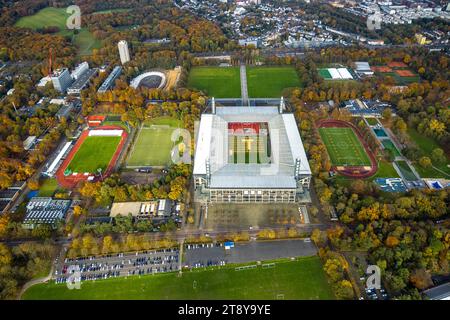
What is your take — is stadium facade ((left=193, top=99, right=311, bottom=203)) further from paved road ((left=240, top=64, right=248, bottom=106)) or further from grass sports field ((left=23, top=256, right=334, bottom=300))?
grass sports field ((left=23, top=256, right=334, bottom=300))

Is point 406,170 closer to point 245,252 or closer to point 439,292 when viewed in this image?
point 439,292

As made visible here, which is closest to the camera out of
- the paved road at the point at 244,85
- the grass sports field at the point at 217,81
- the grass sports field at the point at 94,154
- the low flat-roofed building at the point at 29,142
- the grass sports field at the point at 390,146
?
the grass sports field at the point at 94,154

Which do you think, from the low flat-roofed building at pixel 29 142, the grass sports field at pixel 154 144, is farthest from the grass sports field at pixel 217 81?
the low flat-roofed building at pixel 29 142

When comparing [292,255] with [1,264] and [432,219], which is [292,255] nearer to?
[432,219]

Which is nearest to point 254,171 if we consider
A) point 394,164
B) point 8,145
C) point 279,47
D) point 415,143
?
point 394,164

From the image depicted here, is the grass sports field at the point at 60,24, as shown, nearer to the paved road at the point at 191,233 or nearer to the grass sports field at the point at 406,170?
the paved road at the point at 191,233

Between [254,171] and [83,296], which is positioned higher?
→ [254,171]

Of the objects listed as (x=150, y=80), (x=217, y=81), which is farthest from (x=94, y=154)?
(x=217, y=81)
